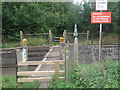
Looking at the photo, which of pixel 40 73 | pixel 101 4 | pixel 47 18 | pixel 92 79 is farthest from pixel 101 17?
pixel 47 18

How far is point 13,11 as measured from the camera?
18.7 meters

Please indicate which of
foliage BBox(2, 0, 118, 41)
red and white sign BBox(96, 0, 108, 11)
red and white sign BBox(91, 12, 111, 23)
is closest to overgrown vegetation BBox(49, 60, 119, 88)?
red and white sign BBox(91, 12, 111, 23)

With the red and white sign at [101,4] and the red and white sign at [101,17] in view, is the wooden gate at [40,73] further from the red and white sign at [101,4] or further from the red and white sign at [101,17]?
the red and white sign at [101,4]

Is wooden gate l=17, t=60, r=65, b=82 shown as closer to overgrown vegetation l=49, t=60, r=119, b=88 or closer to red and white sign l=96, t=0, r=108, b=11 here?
overgrown vegetation l=49, t=60, r=119, b=88

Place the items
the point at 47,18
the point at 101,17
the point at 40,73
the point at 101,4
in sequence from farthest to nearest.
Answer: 1. the point at 47,18
2. the point at 101,17
3. the point at 101,4
4. the point at 40,73

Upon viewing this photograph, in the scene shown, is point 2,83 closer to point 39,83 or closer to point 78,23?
point 39,83

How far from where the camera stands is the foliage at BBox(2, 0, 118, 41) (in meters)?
18.2

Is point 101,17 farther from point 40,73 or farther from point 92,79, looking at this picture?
point 40,73

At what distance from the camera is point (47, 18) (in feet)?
69.1

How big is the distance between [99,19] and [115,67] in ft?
6.16

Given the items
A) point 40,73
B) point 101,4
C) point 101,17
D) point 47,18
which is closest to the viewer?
point 40,73

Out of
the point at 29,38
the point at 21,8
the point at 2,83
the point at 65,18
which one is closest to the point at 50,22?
the point at 65,18

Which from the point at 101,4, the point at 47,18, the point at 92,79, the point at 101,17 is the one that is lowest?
the point at 92,79

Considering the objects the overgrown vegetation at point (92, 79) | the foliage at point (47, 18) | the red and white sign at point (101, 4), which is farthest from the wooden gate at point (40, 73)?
the foliage at point (47, 18)
